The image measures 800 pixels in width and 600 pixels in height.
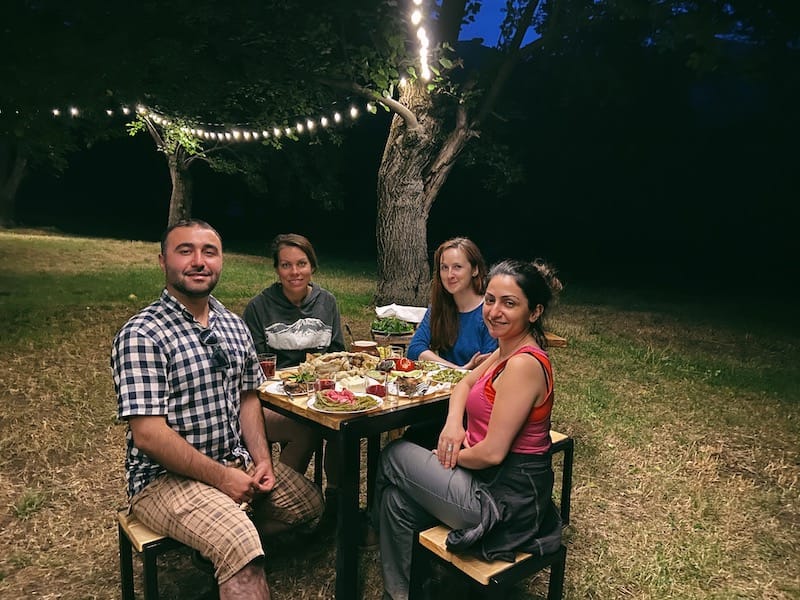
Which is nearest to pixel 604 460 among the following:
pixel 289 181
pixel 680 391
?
pixel 680 391

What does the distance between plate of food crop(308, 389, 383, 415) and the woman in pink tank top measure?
21cm

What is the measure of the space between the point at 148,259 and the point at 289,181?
296 inches

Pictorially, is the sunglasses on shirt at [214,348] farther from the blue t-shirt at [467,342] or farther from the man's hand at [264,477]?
the blue t-shirt at [467,342]

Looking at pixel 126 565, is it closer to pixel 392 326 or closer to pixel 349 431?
pixel 349 431

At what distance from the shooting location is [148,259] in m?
13.7

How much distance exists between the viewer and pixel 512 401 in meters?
2.08

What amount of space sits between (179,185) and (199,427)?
15421 millimetres

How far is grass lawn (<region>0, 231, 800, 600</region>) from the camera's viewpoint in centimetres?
275

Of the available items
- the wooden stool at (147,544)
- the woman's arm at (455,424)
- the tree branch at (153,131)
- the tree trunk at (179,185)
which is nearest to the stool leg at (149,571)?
the wooden stool at (147,544)

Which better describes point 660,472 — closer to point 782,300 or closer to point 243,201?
point 782,300

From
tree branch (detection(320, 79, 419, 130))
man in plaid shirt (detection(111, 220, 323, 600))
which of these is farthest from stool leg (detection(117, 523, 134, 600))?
tree branch (detection(320, 79, 419, 130))

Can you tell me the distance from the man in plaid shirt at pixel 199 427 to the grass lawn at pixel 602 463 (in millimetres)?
649

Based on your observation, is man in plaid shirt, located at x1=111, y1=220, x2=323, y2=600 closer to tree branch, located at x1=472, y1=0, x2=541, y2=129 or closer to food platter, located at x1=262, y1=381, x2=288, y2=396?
food platter, located at x1=262, y1=381, x2=288, y2=396

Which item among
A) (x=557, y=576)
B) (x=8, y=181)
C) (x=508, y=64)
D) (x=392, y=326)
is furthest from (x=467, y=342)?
(x=8, y=181)
